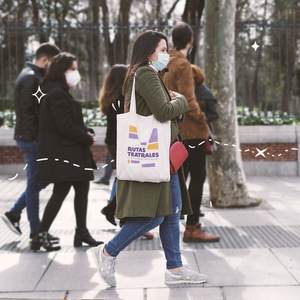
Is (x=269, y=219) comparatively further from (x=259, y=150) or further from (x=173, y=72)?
(x=259, y=150)

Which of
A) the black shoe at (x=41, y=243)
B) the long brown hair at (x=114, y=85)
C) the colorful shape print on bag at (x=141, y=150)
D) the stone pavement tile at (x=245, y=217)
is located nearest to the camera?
the colorful shape print on bag at (x=141, y=150)

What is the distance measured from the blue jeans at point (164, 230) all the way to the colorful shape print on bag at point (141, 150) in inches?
12.9

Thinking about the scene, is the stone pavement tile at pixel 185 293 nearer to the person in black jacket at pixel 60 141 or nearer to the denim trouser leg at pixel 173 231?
the denim trouser leg at pixel 173 231

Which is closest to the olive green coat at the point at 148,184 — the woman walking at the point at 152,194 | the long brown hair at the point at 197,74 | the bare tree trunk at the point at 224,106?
the woman walking at the point at 152,194

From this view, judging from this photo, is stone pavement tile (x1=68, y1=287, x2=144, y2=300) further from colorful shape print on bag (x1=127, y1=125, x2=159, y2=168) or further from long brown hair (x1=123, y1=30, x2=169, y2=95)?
long brown hair (x1=123, y1=30, x2=169, y2=95)

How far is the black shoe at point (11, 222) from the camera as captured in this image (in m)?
4.51

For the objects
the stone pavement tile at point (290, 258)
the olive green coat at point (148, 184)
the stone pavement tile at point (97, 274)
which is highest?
the olive green coat at point (148, 184)

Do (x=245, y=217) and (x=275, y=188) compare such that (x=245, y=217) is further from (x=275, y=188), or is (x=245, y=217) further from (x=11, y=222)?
(x=11, y=222)

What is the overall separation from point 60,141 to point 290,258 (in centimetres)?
227

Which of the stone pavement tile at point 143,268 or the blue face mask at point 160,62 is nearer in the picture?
the blue face mask at point 160,62

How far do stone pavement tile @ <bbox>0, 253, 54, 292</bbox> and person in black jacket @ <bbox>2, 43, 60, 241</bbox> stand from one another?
0.35 metres

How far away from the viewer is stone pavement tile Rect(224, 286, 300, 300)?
3.01 meters

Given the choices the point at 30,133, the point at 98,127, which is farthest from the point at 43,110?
the point at 98,127

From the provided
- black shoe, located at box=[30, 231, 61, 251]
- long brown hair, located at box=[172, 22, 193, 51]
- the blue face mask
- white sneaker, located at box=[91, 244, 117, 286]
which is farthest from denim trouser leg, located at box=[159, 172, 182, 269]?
long brown hair, located at box=[172, 22, 193, 51]
